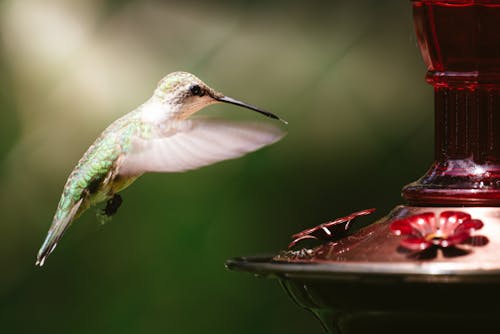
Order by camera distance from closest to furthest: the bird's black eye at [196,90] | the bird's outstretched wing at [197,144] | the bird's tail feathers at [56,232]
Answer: the bird's outstretched wing at [197,144], the bird's black eye at [196,90], the bird's tail feathers at [56,232]

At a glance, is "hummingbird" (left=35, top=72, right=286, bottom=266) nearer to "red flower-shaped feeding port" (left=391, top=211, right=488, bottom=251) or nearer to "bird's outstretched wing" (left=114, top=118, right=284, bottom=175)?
"bird's outstretched wing" (left=114, top=118, right=284, bottom=175)

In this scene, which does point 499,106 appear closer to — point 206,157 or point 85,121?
point 206,157

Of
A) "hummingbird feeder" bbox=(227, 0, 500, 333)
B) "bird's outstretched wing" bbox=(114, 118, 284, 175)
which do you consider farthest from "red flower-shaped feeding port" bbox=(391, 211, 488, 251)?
"bird's outstretched wing" bbox=(114, 118, 284, 175)

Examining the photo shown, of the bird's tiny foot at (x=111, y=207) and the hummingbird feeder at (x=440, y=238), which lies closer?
the hummingbird feeder at (x=440, y=238)

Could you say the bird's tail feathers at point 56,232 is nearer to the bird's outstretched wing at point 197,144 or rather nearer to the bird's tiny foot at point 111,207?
the bird's tiny foot at point 111,207

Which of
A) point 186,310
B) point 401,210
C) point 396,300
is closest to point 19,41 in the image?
point 186,310

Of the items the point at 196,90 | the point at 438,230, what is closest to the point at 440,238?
the point at 438,230

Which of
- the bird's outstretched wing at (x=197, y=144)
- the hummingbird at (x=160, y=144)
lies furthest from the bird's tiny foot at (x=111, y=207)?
the bird's outstretched wing at (x=197, y=144)
